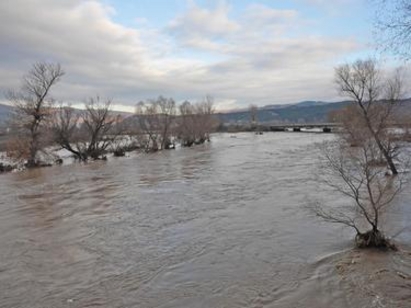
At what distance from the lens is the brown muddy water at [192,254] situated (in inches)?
351

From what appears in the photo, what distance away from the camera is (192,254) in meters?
11.7

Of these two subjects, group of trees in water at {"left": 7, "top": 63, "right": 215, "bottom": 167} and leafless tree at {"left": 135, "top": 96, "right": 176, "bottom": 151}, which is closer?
group of trees in water at {"left": 7, "top": 63, "right": 215, "bottom": 167}

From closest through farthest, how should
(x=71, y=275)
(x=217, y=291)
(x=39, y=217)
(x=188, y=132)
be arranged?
1. (x=217, y=291)
2. (x=71, y=275)
3. (x=39, y=217)
4. (x=188, y=132)

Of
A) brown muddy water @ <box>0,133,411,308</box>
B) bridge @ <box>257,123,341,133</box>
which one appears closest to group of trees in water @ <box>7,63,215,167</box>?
brown muddy water @ <box>0,133,411,308</box>

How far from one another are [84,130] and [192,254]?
3908 cm

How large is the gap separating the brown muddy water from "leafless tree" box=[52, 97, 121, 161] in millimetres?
25643

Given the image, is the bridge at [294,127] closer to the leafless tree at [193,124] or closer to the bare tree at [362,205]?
the leafless tree at [193,124]

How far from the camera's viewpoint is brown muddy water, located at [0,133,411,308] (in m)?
8.91

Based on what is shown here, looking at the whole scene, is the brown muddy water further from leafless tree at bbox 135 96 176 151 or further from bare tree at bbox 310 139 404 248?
leafless tree at bbox 135 96 176 151

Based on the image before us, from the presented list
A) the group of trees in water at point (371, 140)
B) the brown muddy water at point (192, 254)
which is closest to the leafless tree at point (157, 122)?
the group of trees in water at point (371, 140)

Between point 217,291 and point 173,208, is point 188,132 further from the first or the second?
point 217,291

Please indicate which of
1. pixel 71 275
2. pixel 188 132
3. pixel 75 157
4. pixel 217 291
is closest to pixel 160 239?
pixel 71 275

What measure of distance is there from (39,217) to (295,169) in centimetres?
1768

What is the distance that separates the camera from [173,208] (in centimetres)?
1781
